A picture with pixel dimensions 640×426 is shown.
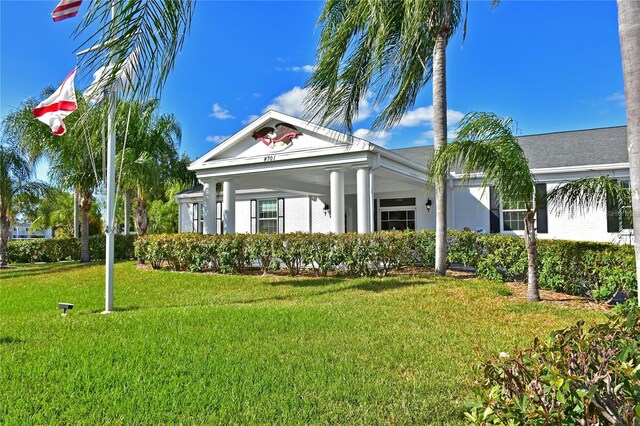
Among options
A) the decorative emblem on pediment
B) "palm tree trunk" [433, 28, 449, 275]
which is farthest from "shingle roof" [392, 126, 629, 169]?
the decorative emblem on pediment

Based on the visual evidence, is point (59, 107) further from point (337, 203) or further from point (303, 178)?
point (303, 178)

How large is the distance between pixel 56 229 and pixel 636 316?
45923mm

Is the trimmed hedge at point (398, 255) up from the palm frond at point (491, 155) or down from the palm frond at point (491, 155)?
down

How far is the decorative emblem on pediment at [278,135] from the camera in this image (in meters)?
13.6

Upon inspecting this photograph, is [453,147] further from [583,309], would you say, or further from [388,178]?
[388,178]

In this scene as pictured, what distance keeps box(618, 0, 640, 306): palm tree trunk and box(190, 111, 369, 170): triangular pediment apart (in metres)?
8.63

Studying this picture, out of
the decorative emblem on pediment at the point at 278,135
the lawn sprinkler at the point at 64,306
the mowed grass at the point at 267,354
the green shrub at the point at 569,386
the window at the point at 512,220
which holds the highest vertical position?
the decorative emblem on pediment at the point at 278,135

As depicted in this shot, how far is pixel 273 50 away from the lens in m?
7.28

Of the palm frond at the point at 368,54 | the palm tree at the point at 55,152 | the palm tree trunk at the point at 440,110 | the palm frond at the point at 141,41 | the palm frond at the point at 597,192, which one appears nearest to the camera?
the palm frond at the point at 141,41

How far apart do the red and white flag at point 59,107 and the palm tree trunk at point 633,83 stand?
804cm

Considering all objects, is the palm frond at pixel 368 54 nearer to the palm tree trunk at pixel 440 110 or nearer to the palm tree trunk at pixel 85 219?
the palm tree trunk at pixel 440 110

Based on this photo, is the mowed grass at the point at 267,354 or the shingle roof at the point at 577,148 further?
the shingle roof at the point at 577,148

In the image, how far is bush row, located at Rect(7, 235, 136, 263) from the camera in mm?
20219

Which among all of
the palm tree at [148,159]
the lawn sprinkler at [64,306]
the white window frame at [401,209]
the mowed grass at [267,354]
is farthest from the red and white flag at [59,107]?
the white window frame at [401,209]
